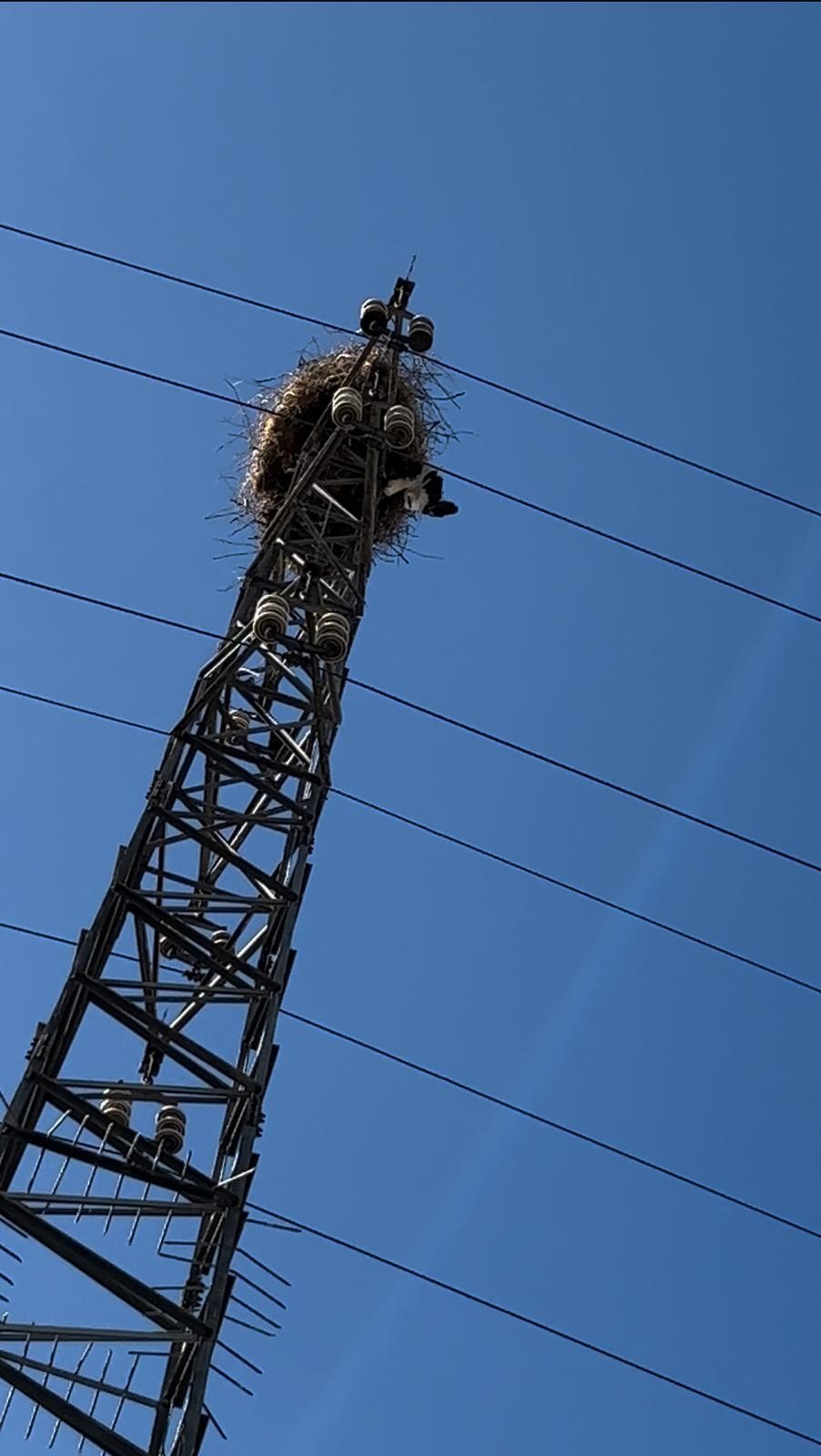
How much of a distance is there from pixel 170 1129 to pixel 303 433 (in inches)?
226

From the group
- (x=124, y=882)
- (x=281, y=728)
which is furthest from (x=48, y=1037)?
(x=281, y=728)

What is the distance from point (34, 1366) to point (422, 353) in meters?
7.88

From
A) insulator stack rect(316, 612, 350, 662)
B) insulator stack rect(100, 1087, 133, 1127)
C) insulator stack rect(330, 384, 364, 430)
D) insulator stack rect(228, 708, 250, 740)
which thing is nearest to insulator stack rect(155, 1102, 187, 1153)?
insulator stack rect(100, 1087, 133, 1127)

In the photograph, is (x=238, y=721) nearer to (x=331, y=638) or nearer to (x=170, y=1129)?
(x=331, y=638)

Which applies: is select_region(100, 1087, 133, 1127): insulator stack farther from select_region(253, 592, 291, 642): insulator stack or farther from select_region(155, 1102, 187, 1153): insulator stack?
select_region(253, 592, 291, 642): insulator stack

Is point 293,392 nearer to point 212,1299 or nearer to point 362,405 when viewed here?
point 362,405

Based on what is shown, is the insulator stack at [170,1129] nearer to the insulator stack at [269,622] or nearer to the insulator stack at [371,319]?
the insulator stack at [269,622]

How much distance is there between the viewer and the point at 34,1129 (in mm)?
8805

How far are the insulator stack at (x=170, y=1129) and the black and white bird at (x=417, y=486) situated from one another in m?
4.99

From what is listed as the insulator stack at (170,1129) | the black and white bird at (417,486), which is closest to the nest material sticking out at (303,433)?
the black and white bird at (417,486)

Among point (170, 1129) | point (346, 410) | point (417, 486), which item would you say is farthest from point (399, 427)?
point (170, 1129)

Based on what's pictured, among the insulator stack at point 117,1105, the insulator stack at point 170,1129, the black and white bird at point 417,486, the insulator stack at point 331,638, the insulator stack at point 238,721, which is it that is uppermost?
the black and white bird at point 417,486

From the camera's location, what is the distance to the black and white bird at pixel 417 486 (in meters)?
13.6

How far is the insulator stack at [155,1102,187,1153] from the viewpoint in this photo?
997 cm
